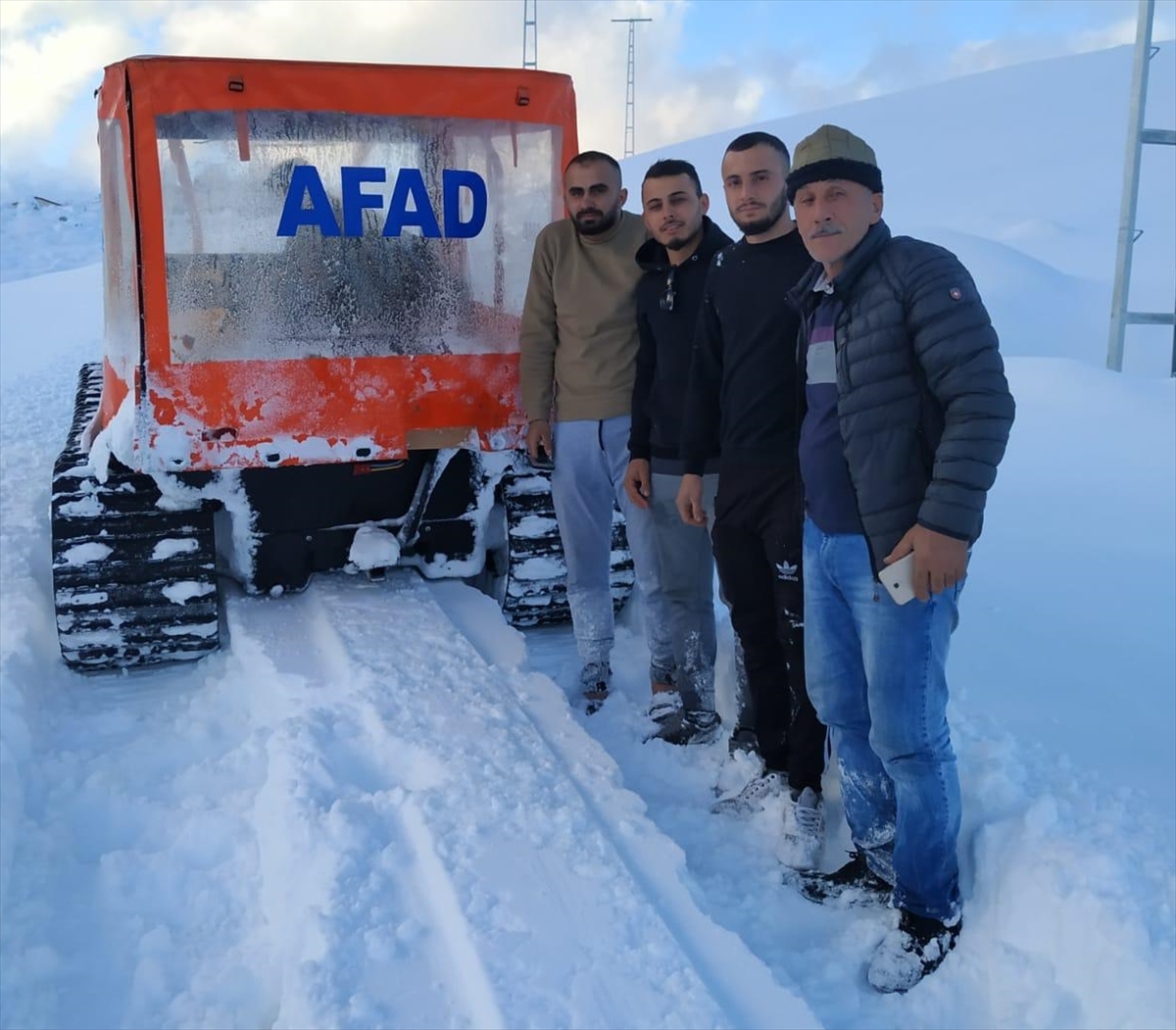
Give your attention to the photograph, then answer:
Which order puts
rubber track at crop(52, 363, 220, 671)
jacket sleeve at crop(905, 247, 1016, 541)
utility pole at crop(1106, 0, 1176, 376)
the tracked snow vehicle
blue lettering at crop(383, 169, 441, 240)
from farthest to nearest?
utility pole at crop(1106, 0, 1176, 376) < rubber track at crop(52, 363, 220, 671) < blue lettering at crop(383, 169, 441, 240) < the tracked snow vehicle < jacket sleeve at crop(905, 247, 1016, 541)

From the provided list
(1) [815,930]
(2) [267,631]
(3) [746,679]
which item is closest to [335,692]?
(2) [267,631]

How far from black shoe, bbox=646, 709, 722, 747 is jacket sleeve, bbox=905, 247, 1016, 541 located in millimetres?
1666

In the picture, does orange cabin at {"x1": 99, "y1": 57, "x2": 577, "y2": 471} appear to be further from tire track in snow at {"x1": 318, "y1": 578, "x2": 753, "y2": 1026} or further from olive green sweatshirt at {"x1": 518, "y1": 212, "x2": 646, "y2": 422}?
tire track in snow at {"x1": 318, "y1": 578, "x2": 753, "y2": 1026}

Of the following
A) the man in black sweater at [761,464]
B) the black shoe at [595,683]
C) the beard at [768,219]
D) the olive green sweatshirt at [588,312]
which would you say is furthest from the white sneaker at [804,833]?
the beard at [768,219]

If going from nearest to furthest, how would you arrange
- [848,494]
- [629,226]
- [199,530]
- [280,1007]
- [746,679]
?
[280,1007], [848,494], [746,679], [629,226], [199,530]

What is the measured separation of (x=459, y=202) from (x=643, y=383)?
1.14 m

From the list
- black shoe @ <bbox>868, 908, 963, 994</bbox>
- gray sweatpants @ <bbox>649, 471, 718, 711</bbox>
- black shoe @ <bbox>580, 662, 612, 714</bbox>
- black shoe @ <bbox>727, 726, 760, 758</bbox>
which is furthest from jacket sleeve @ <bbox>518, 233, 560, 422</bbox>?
black shoe @ <bbox>868, 908, 963, 994</bbox>

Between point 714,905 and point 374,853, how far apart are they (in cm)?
91

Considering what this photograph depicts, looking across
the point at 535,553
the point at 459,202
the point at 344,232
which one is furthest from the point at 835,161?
the point at 535,553

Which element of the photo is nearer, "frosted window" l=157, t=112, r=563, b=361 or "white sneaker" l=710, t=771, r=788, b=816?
"white sneaker" l=710, t=771, r=788, b=816

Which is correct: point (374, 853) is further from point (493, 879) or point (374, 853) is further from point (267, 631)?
point (267, 631)

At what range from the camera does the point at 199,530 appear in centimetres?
Answer: 447

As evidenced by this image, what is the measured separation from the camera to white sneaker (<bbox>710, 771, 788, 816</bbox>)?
133 inches

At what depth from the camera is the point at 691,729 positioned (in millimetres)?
3850
